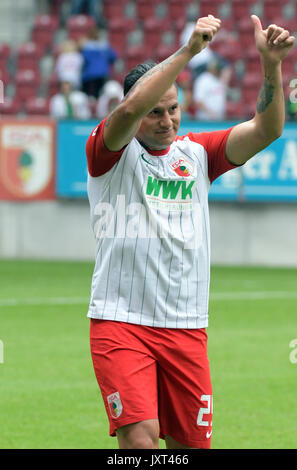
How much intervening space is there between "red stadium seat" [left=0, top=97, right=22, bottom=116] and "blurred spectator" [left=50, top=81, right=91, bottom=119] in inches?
75.1

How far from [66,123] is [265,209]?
3.93m

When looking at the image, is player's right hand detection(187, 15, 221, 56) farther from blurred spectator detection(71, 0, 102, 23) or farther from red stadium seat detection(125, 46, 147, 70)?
blurred spectator detection(71, 0, 102, 23)

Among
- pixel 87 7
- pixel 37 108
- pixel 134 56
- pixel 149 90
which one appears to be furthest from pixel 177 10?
pixel 149 90

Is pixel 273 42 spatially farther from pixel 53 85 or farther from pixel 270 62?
pixel 53 85

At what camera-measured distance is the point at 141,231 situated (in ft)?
15.0

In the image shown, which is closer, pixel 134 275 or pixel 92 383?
pixel 134 275

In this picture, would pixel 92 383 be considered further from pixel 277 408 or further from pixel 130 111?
pixel 130 111

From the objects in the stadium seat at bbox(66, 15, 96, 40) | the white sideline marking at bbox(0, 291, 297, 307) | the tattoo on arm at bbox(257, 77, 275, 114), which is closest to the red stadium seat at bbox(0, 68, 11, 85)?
the stadium seat at bbox(66, 15, 96, 40)

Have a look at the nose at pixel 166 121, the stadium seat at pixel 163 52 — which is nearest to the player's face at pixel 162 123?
the nose at pixel 166 121

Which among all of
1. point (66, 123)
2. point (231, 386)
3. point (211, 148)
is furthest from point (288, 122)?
point (211, 148)

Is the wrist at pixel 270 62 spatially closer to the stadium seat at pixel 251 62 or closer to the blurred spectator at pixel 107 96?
the blurred spectator at pixel 107 96

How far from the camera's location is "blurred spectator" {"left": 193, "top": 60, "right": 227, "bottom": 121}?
18766 millimetres

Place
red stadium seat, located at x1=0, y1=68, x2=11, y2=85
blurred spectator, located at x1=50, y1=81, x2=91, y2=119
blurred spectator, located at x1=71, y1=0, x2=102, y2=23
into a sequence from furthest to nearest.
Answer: blurred spectator, located at x1=71, y1=0, x2=102, y2=23 → red stadium seat, located at x1=0, y1=68, x2=11, y2=85 → blurred spectator, located at x1=50, y1=81, x2=91, y2=119

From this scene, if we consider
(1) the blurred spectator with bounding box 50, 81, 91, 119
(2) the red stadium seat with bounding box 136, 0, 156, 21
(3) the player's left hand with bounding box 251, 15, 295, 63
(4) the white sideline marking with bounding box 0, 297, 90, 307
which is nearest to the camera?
(3) the player's left hand with bounding box 251, 15, 295, 63
